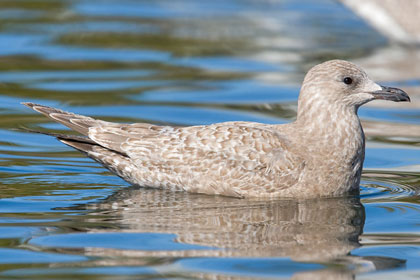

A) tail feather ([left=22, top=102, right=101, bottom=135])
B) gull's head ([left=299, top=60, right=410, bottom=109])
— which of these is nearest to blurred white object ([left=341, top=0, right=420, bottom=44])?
gull's head ([left=299, top=60, right=410, bottom=109])

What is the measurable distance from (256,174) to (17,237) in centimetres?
223

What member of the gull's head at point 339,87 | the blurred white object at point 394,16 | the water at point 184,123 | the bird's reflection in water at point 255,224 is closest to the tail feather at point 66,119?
the water at point 184,123

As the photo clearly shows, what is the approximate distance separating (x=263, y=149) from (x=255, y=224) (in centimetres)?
103

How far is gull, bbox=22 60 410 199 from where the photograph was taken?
8359 mm

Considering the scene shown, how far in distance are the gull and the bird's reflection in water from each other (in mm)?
128

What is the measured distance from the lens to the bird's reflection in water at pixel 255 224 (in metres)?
6.67

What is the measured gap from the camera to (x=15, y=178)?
896 centimetres

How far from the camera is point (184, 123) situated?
11.7 metres

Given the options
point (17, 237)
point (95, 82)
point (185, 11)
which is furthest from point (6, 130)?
point (185, 11)

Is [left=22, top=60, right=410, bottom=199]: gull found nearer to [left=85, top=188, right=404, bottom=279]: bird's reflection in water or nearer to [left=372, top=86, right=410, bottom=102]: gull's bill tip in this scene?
[left=372, top=86, right=410, bottom=102]: gull's bill tip

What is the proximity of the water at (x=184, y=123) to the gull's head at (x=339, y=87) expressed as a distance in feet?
2.76

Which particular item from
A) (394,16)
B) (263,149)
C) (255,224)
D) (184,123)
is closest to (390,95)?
(263,149)

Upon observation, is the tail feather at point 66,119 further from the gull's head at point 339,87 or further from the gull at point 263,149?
the gull's head at point 339,87

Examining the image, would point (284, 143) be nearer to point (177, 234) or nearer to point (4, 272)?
point (177, 234)
